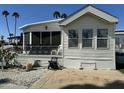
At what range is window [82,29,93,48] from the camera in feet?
50.3

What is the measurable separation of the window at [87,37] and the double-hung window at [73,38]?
46 centimetres

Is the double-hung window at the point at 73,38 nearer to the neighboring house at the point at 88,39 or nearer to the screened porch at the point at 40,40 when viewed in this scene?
the neighboring house at the point at 88,39

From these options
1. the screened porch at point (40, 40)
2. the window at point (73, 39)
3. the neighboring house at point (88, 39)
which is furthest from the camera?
the screened porch at point (40, 40)

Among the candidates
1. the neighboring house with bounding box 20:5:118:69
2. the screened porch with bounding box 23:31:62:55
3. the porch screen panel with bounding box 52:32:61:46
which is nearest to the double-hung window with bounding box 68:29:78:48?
the neighboring house with bounding box 20:5:118:69

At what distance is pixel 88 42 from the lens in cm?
1538

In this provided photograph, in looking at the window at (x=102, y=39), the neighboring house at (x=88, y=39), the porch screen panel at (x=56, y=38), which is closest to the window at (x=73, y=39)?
the neighboring house at (x=88, y=39)

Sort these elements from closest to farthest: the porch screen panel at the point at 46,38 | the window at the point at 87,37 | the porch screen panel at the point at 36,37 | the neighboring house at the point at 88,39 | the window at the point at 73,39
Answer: the neighboring house at the point at 88,39, the window at the point at 87,37, the window at the point at 73,39, the porch screen panel at the point at 46,38, the porch screen panel at the point at 36,37

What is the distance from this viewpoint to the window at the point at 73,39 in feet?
51.1

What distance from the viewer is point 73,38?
51.1 ft

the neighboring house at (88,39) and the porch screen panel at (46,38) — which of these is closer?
the neighboring house at (88,39)

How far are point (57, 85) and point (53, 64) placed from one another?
18.2 ft

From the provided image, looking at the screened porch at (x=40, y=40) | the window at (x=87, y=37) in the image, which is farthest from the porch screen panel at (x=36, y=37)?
the window at (x=87, y=37)
